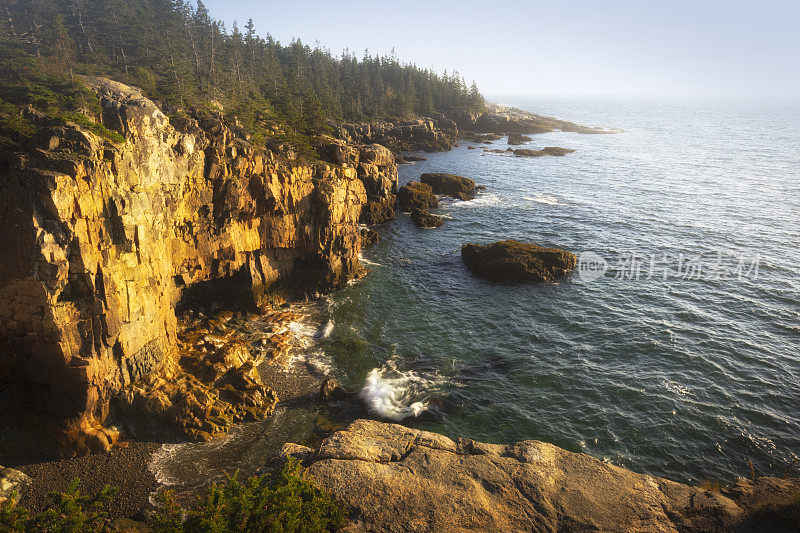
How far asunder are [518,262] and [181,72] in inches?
2443

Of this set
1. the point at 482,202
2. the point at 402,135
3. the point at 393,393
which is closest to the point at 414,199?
the point at 482,202

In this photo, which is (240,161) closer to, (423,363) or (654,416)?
(423,363)

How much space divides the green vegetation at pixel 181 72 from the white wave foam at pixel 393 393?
23046 mm

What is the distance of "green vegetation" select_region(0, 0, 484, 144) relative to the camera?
3584cm

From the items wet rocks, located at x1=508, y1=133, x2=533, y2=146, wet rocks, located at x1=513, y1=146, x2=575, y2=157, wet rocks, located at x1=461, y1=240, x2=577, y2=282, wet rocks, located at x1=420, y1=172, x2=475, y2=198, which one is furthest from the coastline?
wet rocks, located at x1=508, y1=133, x2=533, y2=146

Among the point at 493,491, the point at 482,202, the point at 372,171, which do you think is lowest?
the point at 493,491

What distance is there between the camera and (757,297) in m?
40.6

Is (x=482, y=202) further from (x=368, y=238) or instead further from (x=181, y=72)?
(x=181, y=72)

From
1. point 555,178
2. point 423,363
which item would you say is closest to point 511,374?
point 423,363

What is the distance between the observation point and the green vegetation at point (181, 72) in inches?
1411

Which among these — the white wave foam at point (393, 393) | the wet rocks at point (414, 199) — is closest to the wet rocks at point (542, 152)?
the wet rocks at point (414, 199)

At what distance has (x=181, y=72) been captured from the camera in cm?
6581

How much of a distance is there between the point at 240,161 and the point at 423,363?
22.9m

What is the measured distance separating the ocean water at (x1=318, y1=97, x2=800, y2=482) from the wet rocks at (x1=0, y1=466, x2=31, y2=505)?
17.3 m
